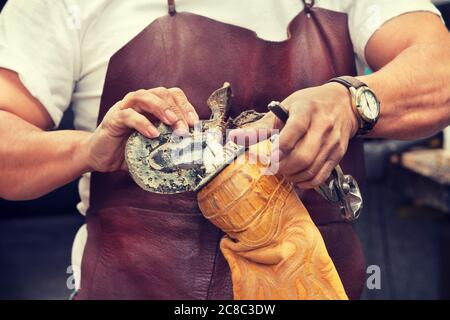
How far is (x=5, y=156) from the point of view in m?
1.12

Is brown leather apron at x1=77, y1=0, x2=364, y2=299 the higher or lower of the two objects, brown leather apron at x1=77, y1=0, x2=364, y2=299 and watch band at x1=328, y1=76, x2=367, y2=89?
the lower

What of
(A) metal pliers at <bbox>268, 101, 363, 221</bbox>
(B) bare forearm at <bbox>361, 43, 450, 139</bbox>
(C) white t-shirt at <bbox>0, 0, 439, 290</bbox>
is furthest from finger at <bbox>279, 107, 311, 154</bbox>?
(C) white t-shirt at <bbox>0, 0, 439, 290</bbox>

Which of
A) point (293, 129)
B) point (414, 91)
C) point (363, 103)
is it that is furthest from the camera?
point (414, 91)

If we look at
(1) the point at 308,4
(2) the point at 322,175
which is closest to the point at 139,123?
(2) the point at 322,175

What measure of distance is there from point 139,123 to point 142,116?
1 cm

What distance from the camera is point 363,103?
973 mm

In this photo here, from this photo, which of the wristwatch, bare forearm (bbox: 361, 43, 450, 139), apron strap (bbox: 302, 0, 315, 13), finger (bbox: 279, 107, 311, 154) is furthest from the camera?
apron strap (bbox: 302, 0, 315, 13)

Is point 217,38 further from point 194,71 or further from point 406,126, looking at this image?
point 406,126

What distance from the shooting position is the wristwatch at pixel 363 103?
966 millimetres

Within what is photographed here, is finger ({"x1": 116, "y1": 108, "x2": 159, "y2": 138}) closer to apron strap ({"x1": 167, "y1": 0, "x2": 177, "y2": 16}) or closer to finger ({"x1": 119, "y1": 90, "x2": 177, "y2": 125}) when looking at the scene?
finger ({"x1": 119, "y1": 90, "x2": 177, "y2": 125})

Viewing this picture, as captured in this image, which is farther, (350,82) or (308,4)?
(308,4)

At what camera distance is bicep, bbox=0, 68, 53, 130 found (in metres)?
1.12

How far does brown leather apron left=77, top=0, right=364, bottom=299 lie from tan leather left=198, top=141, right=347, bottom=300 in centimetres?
20

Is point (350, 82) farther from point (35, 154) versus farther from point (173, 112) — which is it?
point (35, 154)
